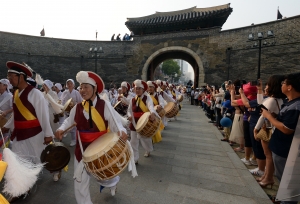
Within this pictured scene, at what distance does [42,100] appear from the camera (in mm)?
2805

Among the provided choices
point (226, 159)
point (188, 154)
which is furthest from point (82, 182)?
point (226, 159)

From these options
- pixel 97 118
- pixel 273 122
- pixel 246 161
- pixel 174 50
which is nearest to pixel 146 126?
pixel 97 118

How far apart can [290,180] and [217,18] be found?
2151 centimetres

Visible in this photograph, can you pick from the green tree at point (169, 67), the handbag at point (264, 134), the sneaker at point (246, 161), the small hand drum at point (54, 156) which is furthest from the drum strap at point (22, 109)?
the green tree at point (169, 67)

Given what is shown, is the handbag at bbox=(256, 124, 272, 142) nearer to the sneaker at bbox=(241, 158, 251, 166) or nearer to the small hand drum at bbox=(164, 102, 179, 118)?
the sneaker at bbox=(241, 158, 251, 166)

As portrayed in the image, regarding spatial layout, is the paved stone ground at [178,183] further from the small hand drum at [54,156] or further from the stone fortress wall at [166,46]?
the stone fortress wall at [166,46]

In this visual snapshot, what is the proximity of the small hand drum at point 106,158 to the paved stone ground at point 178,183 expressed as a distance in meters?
0.94

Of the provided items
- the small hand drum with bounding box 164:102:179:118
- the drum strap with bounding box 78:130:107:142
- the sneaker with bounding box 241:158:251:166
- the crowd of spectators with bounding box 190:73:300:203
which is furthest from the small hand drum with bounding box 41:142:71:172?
the small hand drum with bounding box 164:102:179:118

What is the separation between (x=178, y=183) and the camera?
339 cm

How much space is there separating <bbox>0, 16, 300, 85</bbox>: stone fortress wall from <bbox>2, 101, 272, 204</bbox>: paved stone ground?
13.8 m

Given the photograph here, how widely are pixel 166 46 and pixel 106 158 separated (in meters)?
20.1

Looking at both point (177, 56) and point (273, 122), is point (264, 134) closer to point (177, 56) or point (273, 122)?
point (273, 122)

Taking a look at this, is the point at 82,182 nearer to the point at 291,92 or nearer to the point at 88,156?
the point at 88,156

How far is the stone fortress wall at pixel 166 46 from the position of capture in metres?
14.7
